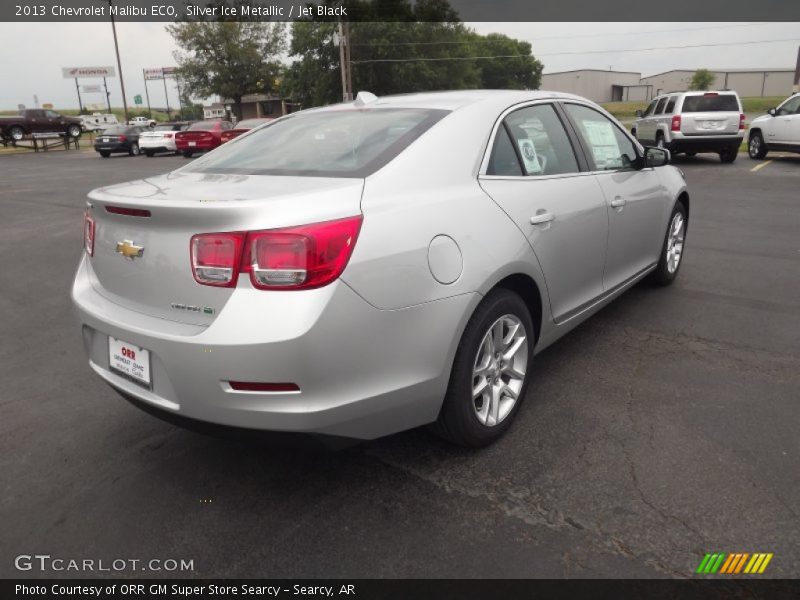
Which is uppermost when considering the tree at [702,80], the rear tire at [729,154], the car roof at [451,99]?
the tree at [702,80]

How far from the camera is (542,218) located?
10.1 ft

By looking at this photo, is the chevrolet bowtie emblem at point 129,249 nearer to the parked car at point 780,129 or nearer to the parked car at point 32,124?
the parked car at point 780,129

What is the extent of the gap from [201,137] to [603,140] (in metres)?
22.0

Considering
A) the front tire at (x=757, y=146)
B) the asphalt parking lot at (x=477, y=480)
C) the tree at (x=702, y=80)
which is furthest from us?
the tree at (x=702, y=80)

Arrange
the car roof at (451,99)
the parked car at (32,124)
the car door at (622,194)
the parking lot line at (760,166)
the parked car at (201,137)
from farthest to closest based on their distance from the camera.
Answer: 1. the parked car at (32,124)
2. the parked car at (201,137)
3. the parking lot line at (760,166)
4. the car door at (622,194)
5. the car roof at (451,99)

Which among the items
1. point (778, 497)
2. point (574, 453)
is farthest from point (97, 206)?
point (778, 497)

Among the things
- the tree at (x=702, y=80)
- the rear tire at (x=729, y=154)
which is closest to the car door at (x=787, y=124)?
the rear tire at (x=729, y=154)

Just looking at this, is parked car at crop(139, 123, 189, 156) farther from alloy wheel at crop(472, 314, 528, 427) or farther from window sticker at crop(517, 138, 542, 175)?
alloy wheel at crop(472, 314, 528, 427)

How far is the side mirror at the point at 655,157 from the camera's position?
14.2 feet

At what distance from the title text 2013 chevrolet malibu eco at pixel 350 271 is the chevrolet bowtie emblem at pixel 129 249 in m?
0.02

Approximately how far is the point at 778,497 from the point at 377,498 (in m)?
1.59

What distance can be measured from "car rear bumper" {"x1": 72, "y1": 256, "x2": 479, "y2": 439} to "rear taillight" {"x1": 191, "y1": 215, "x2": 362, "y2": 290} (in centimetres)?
5

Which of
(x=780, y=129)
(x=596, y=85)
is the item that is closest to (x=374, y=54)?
(x=780, y=129)
